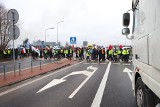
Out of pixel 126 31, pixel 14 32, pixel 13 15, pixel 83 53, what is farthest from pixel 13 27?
pixel 83 53

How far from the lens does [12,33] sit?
14.5m

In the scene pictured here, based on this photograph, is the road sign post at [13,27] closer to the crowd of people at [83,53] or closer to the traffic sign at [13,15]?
the traffic sign at [13,15]

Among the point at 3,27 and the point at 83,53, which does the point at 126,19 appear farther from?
the point at 3,27

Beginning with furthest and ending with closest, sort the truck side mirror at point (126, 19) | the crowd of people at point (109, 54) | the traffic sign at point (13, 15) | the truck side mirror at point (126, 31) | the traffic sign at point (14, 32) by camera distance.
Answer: the crowd of people at point (109, 54)
the traffic sign at point (13, 15)
the traffic sign at point (14, 32)
the truck side mirror at point (126, 31)
the truck side mirror at point (126, 19)

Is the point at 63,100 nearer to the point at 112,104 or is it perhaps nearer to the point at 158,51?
the point at 112,104

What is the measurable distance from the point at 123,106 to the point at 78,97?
6.45ft

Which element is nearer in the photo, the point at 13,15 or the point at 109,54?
the point at 13,15

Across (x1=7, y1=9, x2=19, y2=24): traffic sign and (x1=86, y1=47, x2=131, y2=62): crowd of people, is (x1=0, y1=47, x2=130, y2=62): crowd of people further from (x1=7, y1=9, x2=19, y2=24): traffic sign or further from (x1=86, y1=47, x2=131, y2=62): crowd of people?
(x1=7, y1=9, x2=19, y2=24): traffic sign

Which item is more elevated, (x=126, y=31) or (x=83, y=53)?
(x=126, y=31)

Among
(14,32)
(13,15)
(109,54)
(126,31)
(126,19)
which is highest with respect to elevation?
(13,15)

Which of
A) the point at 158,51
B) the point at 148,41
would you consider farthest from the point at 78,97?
the point at 158,51

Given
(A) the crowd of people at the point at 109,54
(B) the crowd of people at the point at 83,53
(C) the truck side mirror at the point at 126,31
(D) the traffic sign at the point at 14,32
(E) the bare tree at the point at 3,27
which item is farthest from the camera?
(E) the bare tree at the point at 3,27

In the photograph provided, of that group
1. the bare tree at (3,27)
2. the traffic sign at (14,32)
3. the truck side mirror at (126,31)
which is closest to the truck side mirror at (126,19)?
the truck side mirror at (126,31)

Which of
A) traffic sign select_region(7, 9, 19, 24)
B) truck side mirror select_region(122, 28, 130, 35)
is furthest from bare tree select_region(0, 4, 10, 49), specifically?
truck side mirror select_region(122, 28, 130, 35)
